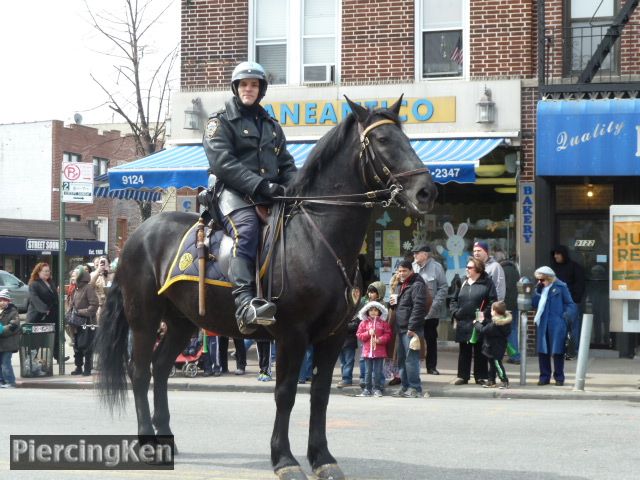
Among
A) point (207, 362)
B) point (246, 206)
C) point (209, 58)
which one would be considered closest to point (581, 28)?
point (209, 58)

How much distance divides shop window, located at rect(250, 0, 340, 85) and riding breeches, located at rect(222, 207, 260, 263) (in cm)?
1285

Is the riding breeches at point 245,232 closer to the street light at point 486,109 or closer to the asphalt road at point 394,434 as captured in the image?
the asphalt road at point 394,434

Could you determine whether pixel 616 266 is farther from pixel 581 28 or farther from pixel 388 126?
pixel 388 126

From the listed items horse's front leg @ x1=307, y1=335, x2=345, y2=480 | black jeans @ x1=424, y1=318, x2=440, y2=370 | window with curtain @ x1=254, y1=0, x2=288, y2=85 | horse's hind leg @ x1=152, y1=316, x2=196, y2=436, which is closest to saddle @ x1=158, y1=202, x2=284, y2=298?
horse's hind leg @ x1=152, y1=316, x2=196, y2=436

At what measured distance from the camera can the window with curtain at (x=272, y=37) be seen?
67.0ft

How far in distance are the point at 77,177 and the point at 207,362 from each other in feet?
13.0

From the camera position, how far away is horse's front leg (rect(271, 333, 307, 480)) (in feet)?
23.4

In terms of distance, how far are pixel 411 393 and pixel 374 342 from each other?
923 mm

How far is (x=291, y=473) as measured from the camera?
6.97 m

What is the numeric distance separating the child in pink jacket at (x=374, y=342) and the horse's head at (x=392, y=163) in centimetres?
754

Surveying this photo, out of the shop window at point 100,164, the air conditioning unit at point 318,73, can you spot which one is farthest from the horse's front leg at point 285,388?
the shop window at point 100,164

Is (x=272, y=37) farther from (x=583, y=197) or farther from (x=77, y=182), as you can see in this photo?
(x=583, y=197)

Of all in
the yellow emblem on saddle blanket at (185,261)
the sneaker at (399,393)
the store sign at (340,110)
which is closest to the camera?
the yellow emblem on saddle blanket at (185,261)

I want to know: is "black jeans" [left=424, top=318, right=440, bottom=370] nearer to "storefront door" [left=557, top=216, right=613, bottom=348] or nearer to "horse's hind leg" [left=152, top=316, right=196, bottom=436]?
"storefront door" [left=557, top=216, right=613, bottom=348]
